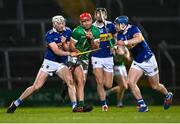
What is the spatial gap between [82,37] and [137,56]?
129cm

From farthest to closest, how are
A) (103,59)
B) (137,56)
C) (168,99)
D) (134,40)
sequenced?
→ (103,59)
(168,99)
(137,56)
(134,40)

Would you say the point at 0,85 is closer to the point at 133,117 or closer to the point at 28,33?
the point at 28,33

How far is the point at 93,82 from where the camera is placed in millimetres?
26219

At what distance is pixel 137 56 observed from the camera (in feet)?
64.7

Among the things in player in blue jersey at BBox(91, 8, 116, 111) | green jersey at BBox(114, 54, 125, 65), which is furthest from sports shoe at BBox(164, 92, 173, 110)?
green jersey at BBox(114, 54, 125, 65)

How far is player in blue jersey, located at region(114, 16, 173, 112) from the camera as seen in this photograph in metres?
19.4

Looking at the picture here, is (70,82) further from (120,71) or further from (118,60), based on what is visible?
(118,60)

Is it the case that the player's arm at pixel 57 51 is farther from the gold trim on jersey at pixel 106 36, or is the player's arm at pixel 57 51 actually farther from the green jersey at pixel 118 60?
the green jersey at pixel 118 60

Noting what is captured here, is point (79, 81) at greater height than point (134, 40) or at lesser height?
lesser

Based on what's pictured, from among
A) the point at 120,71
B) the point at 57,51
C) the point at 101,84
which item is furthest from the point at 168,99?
the point at 120,71

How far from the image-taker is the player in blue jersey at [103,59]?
2061 cm

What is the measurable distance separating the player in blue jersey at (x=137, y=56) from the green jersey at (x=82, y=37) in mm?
540

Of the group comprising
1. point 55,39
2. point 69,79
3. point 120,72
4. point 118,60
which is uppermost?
point 55,39
